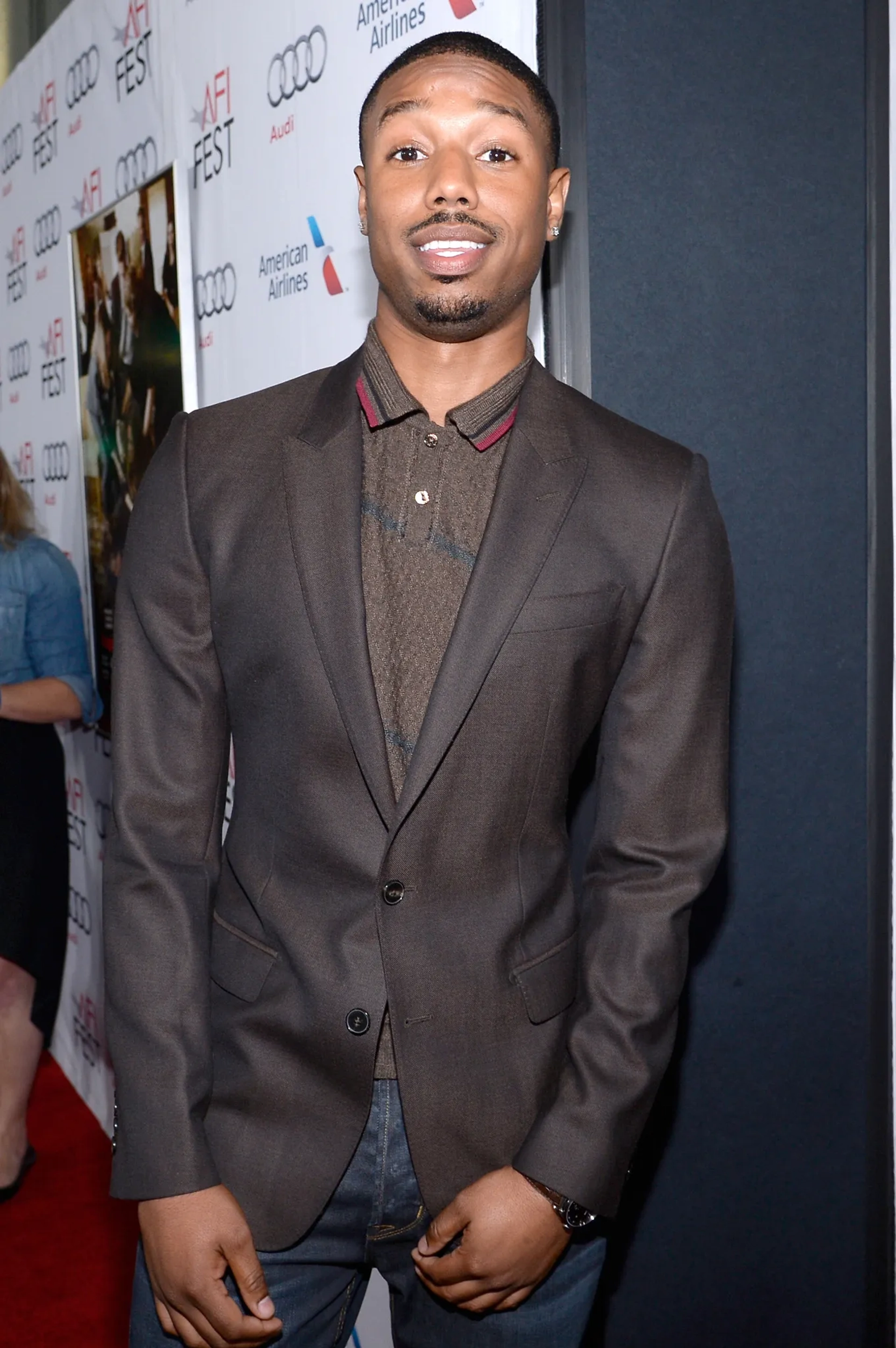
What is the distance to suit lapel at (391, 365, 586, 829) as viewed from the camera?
1437 mm

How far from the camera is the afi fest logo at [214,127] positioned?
9.82ft

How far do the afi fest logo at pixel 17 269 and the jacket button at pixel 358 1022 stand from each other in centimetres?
408

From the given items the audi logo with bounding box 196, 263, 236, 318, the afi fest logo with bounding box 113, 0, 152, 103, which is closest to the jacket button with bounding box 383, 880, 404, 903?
the audi logo with bounding box 196, 263, 236, 318

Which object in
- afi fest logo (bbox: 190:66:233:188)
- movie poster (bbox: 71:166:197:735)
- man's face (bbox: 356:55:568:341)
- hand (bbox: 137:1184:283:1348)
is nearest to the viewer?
hand (bbox: 137:1184:283:1348)

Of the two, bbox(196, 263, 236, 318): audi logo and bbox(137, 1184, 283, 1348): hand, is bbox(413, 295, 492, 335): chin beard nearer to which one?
bbox(137, 1184, 283, 1348): hand

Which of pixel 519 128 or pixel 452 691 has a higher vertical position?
pixel 519 128

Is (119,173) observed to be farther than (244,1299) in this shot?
Yes

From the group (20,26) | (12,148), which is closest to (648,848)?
(12,148)

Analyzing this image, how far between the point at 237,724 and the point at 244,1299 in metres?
0.66

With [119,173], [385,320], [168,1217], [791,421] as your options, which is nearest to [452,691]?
[385,320]

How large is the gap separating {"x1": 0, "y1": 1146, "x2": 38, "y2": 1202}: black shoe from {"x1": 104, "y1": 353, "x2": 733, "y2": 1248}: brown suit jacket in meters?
2.54

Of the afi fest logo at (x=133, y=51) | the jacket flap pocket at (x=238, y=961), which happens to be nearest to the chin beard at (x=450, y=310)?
the jacket flap pocket at (x=238, y=961)

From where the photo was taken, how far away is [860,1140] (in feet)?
8.21

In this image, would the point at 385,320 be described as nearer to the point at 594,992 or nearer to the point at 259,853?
the point at 259,853
